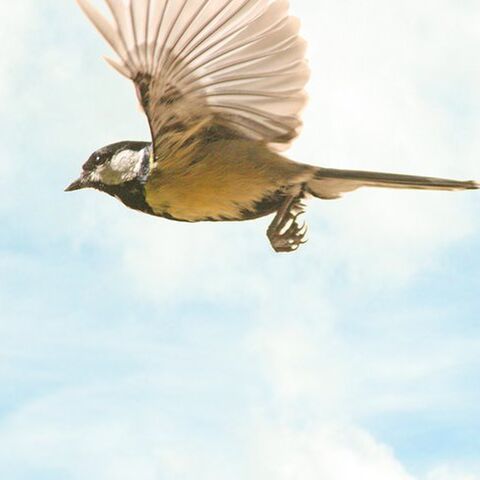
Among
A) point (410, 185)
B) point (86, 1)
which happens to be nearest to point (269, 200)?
point (410, 185)

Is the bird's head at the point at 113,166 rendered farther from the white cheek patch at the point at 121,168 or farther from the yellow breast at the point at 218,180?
the yellow breast at the point at 218,180

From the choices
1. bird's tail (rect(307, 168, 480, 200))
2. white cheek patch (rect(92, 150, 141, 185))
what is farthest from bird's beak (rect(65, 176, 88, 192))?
bird's tail (rect(307, 168, 480, 200))

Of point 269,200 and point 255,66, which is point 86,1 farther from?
point 269,200

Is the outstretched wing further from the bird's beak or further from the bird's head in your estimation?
the bird's beak

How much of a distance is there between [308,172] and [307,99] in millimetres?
272

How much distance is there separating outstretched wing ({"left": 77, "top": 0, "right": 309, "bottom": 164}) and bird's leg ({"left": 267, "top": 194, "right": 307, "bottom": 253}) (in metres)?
0.27

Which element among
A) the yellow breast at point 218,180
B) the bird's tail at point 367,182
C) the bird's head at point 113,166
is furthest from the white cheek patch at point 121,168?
the bird's tail at point 367,182

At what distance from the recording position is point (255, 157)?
16.2 feet

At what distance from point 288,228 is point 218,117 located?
52 cm

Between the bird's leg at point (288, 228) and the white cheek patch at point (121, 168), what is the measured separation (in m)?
0.55

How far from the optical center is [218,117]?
486 centimetres

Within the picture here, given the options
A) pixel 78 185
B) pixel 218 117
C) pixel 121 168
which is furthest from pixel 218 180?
pixel 78 185

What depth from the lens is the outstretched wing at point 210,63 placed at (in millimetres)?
4652

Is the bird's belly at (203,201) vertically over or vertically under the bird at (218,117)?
under
